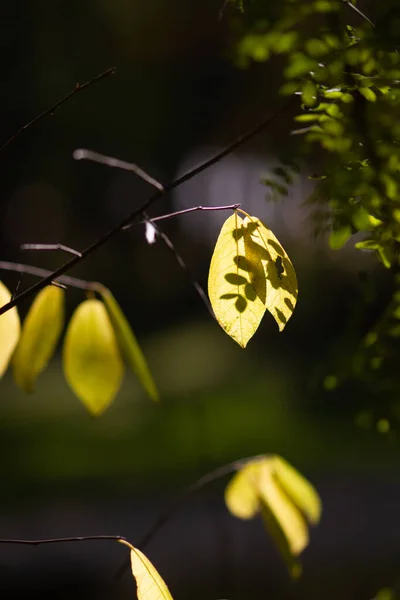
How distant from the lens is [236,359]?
355 inches

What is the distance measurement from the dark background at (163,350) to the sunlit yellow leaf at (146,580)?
113 inches

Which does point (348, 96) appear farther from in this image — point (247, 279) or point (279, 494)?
point (279, 494)

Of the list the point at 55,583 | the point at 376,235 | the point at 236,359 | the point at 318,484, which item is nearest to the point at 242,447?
the point at 318,484

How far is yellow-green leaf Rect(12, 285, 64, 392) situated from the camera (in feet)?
2.60

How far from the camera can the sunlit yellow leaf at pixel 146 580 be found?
22.3 inches

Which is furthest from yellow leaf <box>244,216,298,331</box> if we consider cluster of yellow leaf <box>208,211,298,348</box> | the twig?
the twig

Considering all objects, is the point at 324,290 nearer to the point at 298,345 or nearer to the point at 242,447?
the point at 298,345

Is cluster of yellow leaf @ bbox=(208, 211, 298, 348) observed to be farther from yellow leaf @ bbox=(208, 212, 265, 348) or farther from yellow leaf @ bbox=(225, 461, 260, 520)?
yellow leaf @ bbox=(225, 461, 260, 520)

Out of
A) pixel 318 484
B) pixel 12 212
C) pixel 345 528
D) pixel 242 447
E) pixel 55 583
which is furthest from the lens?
pixel 12 212

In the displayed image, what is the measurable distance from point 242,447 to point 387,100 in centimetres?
563

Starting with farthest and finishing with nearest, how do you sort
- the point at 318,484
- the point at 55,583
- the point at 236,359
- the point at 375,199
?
the point at 236,359
the point at 318,484
the point at 55,583
the point at 375,199

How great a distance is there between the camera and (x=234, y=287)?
0.55 m

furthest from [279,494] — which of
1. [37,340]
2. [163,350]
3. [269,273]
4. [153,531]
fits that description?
[163,350]

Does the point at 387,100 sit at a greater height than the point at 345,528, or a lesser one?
greater
